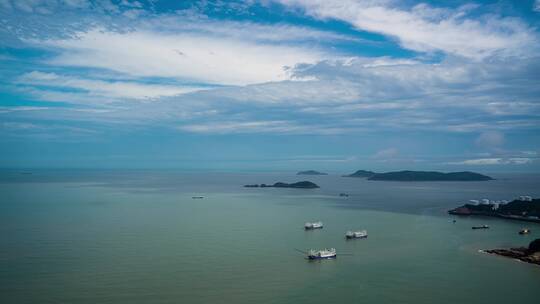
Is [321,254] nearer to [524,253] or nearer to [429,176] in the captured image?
[524,253]

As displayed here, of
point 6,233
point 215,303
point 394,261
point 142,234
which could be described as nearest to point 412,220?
point 394,261

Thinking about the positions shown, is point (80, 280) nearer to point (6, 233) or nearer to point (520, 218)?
point (6, 233)

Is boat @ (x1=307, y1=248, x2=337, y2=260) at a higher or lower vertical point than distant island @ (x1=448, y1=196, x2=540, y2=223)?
lower

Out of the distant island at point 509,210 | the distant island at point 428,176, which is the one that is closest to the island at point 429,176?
the distant island at point 428,176

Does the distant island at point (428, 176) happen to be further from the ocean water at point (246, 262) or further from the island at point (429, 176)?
the ocean water at point (246, 262)

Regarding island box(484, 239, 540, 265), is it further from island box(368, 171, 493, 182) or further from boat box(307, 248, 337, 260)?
island box(368, 171, 493, 182)

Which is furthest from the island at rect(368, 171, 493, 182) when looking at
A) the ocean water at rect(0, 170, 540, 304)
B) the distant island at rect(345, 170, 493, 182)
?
the ocean water at rect(0, 170, 540, 304)
